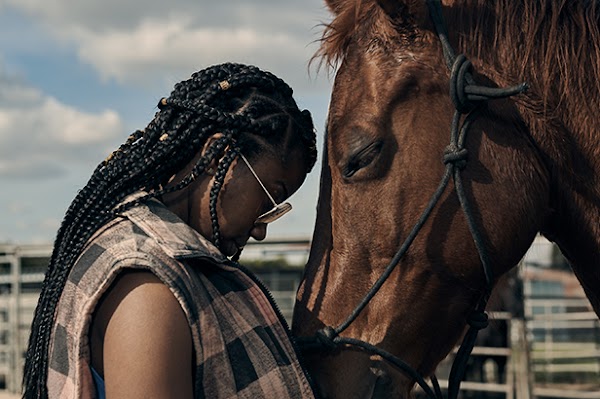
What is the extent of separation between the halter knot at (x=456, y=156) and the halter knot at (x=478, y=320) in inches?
16.1

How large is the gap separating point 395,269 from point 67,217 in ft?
2.72

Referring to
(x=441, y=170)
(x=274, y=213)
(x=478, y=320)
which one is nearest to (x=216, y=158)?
(x=274, y=213)

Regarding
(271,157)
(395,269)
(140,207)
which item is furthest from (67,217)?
(395,269)

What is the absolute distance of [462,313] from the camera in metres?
2.08

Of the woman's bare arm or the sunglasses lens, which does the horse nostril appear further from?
the woman's bare arm

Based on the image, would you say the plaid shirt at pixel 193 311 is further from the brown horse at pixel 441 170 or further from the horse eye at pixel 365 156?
the horse eye at pixel 365 156

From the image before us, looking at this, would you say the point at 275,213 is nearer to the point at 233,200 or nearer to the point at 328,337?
the point at 233,200

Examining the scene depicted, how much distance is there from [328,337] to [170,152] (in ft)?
2.09

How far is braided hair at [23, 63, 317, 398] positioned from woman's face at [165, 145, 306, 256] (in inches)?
0.9

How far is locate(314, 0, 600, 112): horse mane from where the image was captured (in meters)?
2.01

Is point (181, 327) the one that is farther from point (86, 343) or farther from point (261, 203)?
point (261, 203)

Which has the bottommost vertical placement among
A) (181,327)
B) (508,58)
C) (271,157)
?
(181,327)

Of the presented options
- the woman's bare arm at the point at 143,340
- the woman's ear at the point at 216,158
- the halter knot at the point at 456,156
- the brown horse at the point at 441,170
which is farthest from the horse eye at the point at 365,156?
the woman's bare arm at the point at 143,340

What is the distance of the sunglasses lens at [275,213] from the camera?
1853 mm
